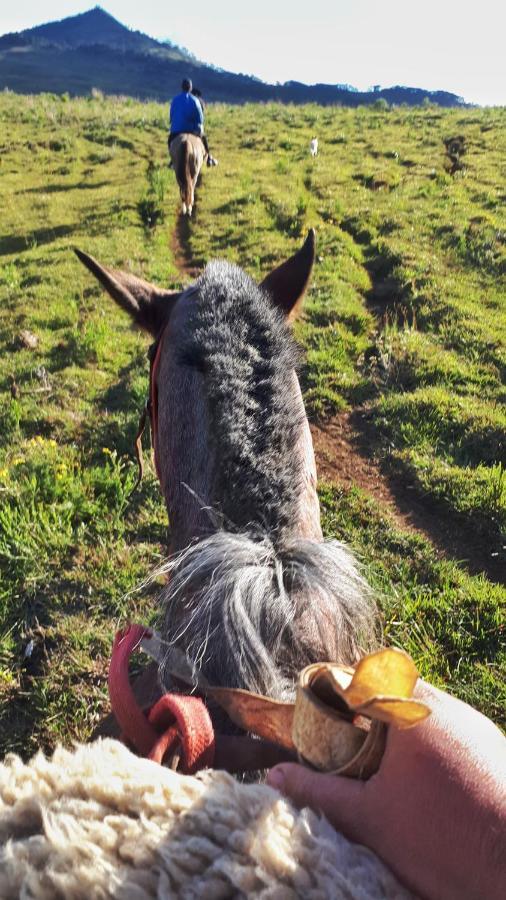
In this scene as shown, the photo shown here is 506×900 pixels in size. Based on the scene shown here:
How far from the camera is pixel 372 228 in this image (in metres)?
10.1

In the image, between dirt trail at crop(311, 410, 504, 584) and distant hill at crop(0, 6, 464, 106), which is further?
distant hill at crop(0, 6, 464, 106)

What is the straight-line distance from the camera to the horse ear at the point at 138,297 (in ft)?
8.41

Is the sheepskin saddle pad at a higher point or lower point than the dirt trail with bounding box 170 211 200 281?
lower

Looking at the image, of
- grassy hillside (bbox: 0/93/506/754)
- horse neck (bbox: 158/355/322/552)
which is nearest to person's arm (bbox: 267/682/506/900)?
horse neck (bbox: 158/355/322/552)

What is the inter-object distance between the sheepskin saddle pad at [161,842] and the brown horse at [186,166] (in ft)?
37.9

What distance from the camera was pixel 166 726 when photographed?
4.27 ft

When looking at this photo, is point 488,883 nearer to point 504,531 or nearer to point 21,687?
point 21,687

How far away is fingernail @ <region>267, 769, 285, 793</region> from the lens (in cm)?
101

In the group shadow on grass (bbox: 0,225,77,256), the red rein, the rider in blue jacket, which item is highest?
the rider in blue jacket

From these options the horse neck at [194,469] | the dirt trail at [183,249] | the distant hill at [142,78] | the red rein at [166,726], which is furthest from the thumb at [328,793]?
the distant hill at [142,78]

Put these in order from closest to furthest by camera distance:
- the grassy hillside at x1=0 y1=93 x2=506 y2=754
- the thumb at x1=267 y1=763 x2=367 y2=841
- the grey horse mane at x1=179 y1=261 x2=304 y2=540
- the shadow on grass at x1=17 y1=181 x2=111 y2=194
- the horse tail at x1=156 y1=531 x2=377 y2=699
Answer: the thumb at x1=267 y1=763 x2=367 y2=841 < the horse tail at x1=156 y1=531 x2=377 y2=699 < the grey horse mane at x1=179 y1=261 x2=304 y2=540 < the grassy hillside at x1=0 y1=93 x2=506 y2=754 < the shadow on grass at x1=17 y1=181 x2=111 y2=194

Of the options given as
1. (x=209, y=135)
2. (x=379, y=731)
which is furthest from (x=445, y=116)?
(x=379, y=731)

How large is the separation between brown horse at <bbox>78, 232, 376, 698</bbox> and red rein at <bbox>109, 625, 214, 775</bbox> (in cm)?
12

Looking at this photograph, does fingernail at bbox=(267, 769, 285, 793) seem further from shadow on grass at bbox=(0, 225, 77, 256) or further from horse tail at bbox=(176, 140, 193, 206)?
horse tail at bbox=(176, 140, 193, 206)
